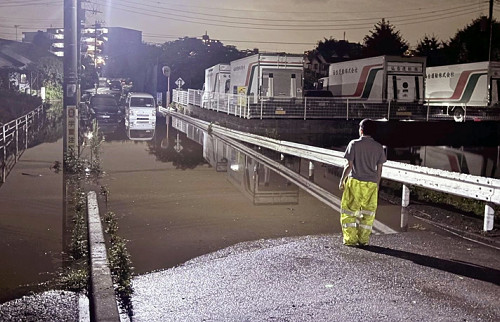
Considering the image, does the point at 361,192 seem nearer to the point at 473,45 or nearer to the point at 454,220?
the point at 454,220

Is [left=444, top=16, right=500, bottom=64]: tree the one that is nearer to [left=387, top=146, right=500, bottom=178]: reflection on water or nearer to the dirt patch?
[left=387, top=146, right=500, bottom=178]: reflection on water

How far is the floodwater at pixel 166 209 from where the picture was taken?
779 centimetres

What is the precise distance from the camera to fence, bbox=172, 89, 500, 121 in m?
31.8

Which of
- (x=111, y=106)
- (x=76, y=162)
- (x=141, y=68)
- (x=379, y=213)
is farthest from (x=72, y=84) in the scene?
(x=141, y=68)

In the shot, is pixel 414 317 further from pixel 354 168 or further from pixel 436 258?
pixel 354 168

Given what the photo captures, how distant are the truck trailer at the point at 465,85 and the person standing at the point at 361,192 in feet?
94.5

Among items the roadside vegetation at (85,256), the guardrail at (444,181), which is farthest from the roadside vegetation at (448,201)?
the roadside vegetation at (85,256)

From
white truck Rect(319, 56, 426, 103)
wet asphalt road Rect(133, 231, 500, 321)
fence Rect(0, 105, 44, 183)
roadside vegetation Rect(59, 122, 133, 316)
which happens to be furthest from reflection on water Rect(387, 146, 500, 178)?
fence Rect(0, 105, 44, 183)

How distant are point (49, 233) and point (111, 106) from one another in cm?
3371

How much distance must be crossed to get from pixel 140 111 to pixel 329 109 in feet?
37.4

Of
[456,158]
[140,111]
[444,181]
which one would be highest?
[140,111]

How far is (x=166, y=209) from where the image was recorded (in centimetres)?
1104

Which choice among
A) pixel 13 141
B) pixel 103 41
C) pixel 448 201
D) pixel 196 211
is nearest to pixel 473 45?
pixel 13 141

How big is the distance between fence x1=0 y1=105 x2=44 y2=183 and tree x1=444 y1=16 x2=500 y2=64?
158 feet
